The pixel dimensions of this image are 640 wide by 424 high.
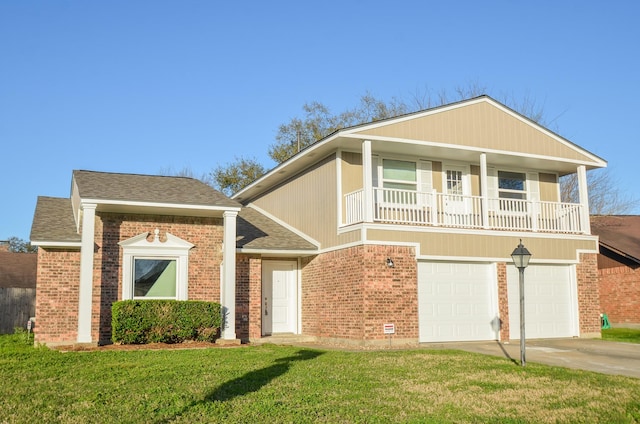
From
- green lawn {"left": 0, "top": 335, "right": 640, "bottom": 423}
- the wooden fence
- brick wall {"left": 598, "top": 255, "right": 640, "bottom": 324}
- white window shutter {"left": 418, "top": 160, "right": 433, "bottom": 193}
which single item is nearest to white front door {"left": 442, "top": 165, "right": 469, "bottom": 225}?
white window shutter {"left": 418, "top": 160, "right": 433, "bottom": 193}

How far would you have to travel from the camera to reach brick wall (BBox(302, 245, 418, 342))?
16109mm

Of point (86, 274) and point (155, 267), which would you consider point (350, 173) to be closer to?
point (155, 267)

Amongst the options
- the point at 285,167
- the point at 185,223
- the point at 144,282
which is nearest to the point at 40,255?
the point at 144,282

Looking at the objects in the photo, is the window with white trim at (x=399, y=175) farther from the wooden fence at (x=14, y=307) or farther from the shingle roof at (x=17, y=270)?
the shingle roof at (x=17, y=270)

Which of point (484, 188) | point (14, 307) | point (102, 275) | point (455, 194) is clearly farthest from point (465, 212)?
point (14, 307)

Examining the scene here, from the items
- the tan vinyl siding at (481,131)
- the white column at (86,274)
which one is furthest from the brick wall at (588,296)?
the white column at (86,274)

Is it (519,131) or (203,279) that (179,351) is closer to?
(203,279)

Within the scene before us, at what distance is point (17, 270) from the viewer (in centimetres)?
3003

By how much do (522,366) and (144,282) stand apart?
33.0 ft

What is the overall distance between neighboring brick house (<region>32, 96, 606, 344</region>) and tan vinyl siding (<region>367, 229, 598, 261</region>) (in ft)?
0.12

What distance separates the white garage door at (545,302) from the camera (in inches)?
722

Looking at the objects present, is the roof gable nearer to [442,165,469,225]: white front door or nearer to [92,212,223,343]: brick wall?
[442,165,469,225]: white front door

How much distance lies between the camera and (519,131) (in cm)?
1916

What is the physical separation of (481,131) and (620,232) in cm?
1320
